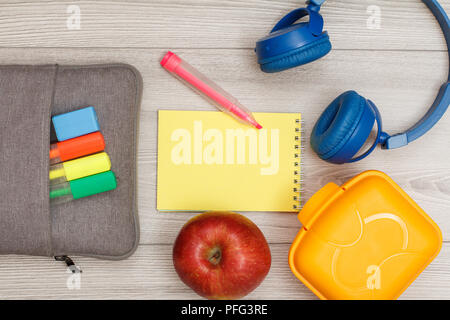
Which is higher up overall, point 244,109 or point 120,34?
point 120,34

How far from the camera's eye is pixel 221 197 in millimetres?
584

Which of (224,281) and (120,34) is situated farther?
(120,34)

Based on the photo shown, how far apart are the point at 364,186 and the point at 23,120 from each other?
1.69ft

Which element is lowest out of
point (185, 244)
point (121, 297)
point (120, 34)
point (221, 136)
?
point (121, 297)

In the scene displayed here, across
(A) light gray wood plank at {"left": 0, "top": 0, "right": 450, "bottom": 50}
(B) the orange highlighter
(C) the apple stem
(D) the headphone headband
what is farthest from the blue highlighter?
(D) the headphone headband

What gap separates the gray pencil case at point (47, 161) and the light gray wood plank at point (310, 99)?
0.03 metres

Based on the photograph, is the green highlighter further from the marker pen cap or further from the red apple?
the red apple

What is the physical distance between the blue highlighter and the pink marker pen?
143 millimetres

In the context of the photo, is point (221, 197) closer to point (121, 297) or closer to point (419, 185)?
point (121, 297)

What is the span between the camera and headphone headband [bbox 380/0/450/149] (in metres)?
0.54

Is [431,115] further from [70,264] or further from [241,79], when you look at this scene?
[70,264]

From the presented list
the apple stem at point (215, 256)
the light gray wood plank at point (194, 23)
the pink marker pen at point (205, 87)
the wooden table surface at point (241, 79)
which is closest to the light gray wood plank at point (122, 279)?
the wooden table surface at point (241, 79)

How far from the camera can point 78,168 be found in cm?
53

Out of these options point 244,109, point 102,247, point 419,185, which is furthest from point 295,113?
point 102,247
